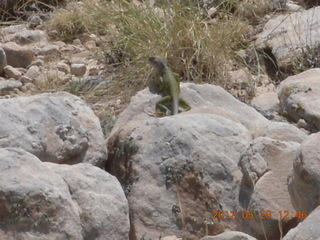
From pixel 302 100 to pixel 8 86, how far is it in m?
2.69

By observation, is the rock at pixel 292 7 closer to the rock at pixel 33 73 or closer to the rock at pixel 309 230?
the rock at pixel 33 73

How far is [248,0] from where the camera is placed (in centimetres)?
838

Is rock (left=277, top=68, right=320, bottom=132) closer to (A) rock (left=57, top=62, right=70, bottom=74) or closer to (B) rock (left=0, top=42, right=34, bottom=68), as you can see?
(A) rock (left=57, top=62, right=70, bottom=74)

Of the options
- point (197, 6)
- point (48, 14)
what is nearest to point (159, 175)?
point (197, 6)

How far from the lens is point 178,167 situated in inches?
183

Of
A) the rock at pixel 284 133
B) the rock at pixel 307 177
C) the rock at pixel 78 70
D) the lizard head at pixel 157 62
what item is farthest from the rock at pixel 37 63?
the rock at pixel 307 177

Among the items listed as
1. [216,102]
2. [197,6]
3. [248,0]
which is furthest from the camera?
[248,0]

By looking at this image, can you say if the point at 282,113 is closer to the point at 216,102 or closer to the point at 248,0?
the point at 216,102

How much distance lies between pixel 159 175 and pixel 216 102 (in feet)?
3.18

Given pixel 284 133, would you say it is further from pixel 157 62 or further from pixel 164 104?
pixel 157 62

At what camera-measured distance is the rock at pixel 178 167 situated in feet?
14.8

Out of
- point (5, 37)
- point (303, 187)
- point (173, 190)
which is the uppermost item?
point (303, 187)

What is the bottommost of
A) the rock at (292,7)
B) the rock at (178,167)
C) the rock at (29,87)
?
the rock at (29,87)

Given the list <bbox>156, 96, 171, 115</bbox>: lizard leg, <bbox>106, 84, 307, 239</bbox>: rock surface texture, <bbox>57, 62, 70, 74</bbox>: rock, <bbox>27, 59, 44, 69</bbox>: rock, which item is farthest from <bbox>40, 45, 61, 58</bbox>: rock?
<bbox>106, 84, 307, 239</bbox>: rock surface texture
